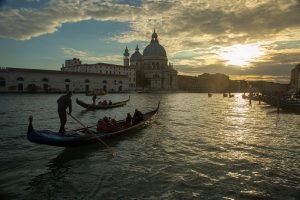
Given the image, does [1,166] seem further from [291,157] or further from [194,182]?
[291,157]

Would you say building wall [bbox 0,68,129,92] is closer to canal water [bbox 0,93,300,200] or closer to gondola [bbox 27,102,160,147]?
canal water [bbox 0,93,300,200]

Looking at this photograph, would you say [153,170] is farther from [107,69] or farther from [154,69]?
[154,69]

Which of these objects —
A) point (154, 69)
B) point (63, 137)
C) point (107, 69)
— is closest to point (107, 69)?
point (107, 69)

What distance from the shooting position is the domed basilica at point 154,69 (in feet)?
418

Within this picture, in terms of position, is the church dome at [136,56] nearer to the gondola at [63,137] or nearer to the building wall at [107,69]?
the building wall at [107,69]

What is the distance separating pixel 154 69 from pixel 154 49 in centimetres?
882

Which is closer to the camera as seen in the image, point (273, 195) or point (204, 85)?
point (273, 195)

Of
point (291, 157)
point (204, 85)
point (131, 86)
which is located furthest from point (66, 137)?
point (204, 85)

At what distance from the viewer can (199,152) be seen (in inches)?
462

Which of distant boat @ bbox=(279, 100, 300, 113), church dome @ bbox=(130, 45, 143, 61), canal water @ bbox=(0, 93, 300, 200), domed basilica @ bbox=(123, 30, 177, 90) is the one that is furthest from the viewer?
church dome @ bbox=(130, 45, 143, 61)

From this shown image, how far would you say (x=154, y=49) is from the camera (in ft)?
431

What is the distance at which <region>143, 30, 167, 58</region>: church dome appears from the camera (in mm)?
130512

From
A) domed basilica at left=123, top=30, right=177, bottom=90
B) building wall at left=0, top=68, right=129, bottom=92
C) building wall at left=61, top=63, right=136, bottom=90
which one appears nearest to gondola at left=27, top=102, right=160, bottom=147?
building wall at left=0, top=68, right=129, bottom=92

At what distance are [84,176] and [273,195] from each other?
4866 mm
